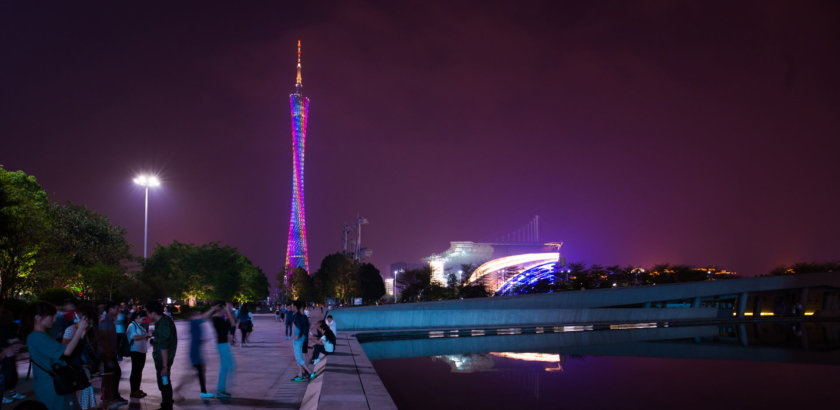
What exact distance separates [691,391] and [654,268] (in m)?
77.2

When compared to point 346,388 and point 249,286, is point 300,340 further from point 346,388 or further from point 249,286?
point 249,286

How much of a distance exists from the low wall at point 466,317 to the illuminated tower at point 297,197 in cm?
6269

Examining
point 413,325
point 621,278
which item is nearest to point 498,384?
point 413,325

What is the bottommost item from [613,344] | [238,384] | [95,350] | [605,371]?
[613,344]

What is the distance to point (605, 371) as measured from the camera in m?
15.4

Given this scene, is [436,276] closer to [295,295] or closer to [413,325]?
[295,295]

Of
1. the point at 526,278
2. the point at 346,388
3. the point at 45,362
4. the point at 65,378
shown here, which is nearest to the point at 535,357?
the point at 346,388

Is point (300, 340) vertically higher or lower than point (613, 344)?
higher

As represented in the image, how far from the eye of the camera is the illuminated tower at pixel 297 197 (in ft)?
305

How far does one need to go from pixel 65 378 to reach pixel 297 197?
87.5 m

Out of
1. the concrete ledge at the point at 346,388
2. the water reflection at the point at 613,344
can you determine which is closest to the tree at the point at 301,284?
the water reflection at the point at 613,344

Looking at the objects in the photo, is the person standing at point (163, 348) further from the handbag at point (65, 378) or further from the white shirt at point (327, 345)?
the white shirt at point (327, 345)

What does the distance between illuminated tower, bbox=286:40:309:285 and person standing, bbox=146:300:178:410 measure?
84098 millimetres

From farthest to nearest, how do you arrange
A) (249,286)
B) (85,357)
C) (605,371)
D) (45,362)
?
(249,286) < (605,371) < (85,357) < (45,362)
